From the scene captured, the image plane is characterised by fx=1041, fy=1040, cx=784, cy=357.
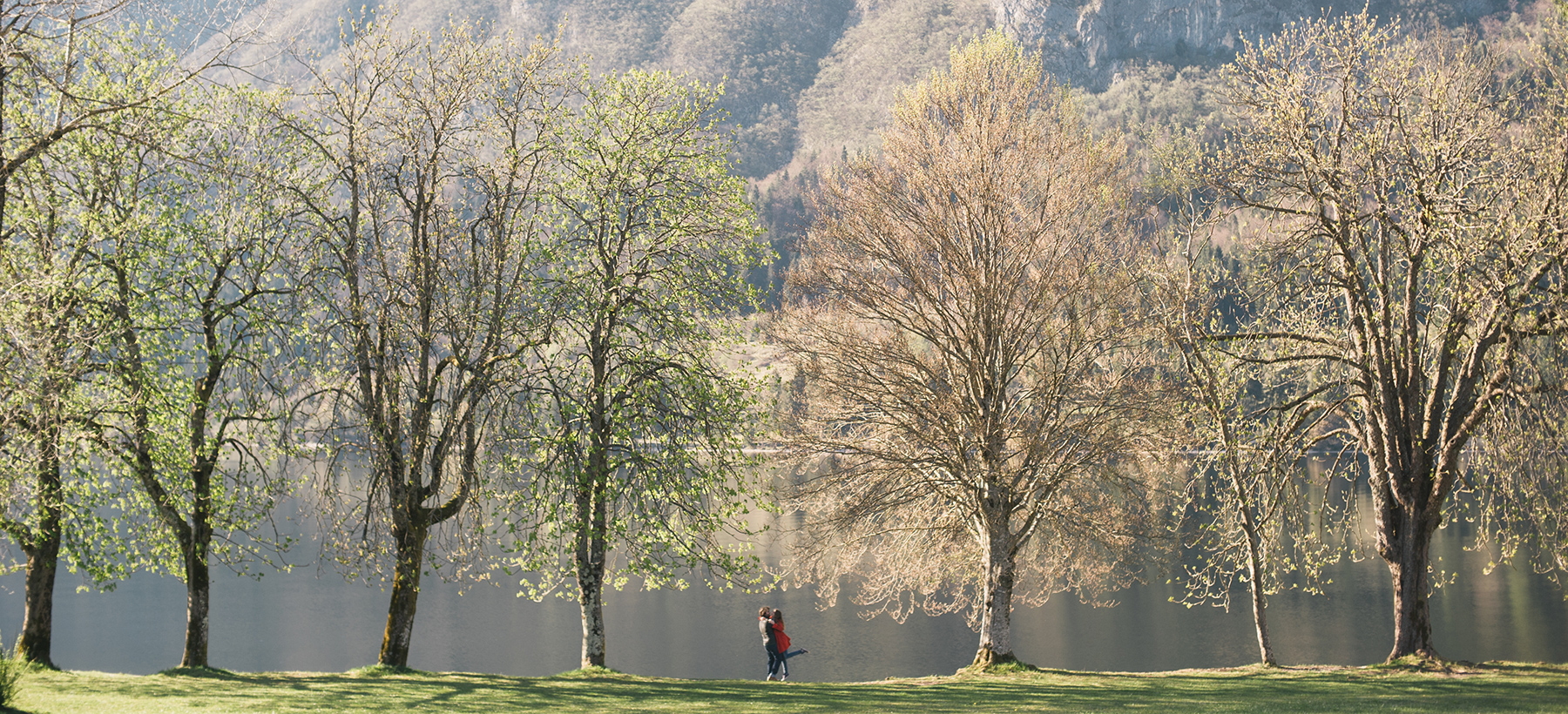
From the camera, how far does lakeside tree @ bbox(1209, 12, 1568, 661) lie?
1536cm

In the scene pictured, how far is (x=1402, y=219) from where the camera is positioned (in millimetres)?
16766

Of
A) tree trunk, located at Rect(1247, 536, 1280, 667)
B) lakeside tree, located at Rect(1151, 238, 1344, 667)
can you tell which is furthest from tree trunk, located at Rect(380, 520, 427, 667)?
tree trunk, located at Rect(1247, 536, 1280, 667)

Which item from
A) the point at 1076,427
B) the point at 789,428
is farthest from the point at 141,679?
the point at 1076,427

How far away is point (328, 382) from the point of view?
1580 centimetres

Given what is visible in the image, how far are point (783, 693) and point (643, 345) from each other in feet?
20.1

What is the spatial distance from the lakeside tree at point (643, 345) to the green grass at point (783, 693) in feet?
7.16

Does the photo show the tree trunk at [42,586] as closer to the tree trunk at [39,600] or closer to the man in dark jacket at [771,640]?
the tree trunk at [39,600]

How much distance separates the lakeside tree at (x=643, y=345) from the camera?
16516 mm

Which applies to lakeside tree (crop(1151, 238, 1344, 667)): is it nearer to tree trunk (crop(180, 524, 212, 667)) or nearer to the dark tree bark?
tree trunk (crop(180, 524, 212, 667))

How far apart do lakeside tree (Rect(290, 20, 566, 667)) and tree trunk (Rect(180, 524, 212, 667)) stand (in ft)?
7.61

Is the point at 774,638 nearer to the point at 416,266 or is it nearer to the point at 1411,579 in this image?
the point at 416,266

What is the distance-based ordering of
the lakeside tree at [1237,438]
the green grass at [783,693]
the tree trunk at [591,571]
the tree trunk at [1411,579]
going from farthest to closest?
the lakeside tree at [1237,438], the tree trunk at [1411,579], the tree trunk at [591,571], the green grass at [783,693]

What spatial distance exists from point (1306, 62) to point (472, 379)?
585 inches

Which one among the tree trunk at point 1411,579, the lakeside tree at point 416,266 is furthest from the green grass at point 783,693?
the lakeside tree at point 416,266
